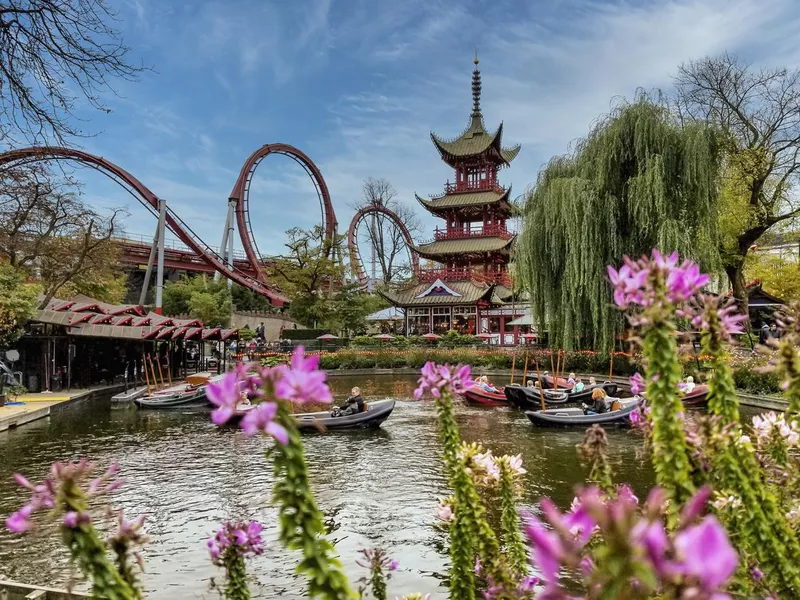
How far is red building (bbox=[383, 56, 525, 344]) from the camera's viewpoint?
3916 cm

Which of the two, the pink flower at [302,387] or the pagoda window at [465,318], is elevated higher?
the pagoda window at [465,318]

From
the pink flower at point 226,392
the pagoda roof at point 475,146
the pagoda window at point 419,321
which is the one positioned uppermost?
the pagoda roof at point 475,146

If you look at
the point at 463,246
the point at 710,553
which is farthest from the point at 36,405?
the point at 463,246

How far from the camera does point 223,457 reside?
41.1 ft

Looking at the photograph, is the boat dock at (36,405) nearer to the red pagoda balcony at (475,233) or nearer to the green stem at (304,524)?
the green stem at (304,524)

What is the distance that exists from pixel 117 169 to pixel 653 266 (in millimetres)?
43871

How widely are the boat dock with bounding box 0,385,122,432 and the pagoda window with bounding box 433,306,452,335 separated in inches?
907

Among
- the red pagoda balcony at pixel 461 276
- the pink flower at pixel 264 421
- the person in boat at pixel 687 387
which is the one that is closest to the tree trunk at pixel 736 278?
the red pagoda balcony at pixel 461 276

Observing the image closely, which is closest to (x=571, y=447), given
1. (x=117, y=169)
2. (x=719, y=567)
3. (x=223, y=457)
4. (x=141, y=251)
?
(x=223, y=457)

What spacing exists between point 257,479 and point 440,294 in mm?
29282

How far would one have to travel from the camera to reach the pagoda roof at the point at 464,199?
41.3 metres

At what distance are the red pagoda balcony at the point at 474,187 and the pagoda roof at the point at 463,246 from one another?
4.01 metres

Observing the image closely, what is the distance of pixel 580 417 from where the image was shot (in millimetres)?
14422

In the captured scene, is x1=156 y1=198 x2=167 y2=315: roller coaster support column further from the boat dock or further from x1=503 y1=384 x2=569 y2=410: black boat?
x1=503 y1=384 x2=569 y2=410: black boat
